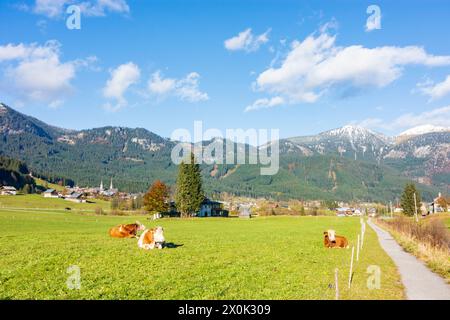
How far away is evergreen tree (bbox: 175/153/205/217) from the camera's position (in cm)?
11506

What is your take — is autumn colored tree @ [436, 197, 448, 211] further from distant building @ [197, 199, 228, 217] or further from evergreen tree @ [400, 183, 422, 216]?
distant building @ [197, 199, 228, 217]

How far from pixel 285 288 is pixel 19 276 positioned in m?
10.2

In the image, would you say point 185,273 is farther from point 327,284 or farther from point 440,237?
point 440,237

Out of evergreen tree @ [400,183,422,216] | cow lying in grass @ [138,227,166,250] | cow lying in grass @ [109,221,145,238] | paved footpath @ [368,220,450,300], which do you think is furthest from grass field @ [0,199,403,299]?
evergreen tree @ [400,183,422,216]

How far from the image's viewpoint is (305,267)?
68.6ft

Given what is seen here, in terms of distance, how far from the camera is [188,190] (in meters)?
115

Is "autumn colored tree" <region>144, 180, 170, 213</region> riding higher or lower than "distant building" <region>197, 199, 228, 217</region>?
higher

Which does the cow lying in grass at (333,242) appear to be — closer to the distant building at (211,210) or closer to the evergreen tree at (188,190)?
the evergreen tree at (188,190)

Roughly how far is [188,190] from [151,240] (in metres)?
→ 90.0

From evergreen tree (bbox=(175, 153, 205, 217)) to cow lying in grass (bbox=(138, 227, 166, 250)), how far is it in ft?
292
